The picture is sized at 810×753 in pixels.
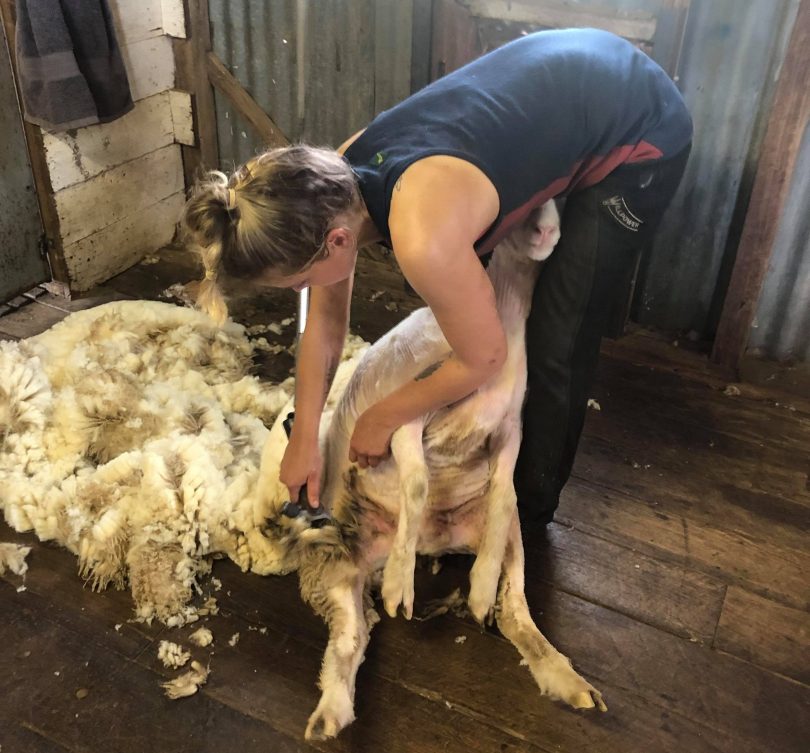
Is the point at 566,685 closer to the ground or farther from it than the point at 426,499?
closer to the ground

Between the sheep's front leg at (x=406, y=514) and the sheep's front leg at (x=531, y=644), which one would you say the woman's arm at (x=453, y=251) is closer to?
the sheep's front leg at (x=406, y=514)

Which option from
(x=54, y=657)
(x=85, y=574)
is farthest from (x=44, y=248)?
(x=54, y=657)

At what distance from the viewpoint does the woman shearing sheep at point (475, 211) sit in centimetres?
123

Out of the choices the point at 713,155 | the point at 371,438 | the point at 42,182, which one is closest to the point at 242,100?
the point at 42,182

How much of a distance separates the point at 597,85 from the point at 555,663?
1142 millimetres

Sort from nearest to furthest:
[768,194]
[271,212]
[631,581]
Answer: [271,212]
[631,581]
[768,194]

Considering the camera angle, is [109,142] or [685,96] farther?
[109,142]

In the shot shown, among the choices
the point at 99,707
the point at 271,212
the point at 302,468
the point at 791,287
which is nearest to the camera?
the point at 271,212

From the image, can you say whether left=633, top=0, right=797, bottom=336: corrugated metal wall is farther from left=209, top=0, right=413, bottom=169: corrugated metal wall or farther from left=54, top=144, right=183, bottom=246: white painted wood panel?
left=54, top=144, right=183, bottom=246: white painted wood panel

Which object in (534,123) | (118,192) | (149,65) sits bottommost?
(118,192)

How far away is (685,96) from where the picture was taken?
2.61 metres

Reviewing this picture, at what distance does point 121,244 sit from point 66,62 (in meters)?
0.85

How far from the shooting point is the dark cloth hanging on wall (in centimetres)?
254

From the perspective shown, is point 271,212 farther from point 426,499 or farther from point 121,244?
point 121,244
